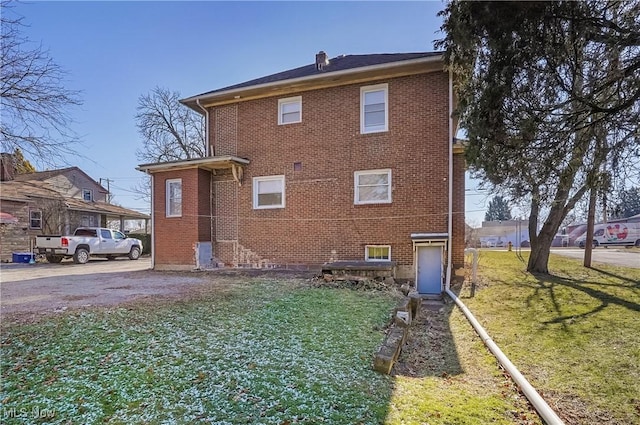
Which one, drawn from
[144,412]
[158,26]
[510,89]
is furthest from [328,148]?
[144,412]

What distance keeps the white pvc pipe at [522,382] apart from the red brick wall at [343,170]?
4.65 metres

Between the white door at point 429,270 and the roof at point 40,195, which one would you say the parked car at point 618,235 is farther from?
the roof at point 40,195

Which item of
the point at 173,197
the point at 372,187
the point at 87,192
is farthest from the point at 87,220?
the point at 372,187

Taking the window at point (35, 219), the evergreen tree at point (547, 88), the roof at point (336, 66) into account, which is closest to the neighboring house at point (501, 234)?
the roof at point (336, 66)

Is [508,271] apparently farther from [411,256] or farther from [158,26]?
[158,26]

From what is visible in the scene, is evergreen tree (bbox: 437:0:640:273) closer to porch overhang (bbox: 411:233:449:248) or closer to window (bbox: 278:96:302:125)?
porch overhang (bbox: 411:233:449:248)

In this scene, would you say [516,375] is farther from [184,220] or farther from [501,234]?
[501,234]

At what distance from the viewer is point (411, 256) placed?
34.6 feet

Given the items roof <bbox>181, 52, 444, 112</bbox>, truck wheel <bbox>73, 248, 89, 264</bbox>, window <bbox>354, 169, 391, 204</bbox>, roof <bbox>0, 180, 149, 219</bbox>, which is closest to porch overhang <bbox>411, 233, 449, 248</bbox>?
window <bbox>354, 169, 391, 204</bbox>

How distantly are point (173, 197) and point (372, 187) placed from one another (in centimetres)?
723

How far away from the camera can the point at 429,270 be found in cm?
1050

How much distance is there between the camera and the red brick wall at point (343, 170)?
1051cm

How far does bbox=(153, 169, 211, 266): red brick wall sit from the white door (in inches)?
291

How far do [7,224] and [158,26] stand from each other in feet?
59.4
